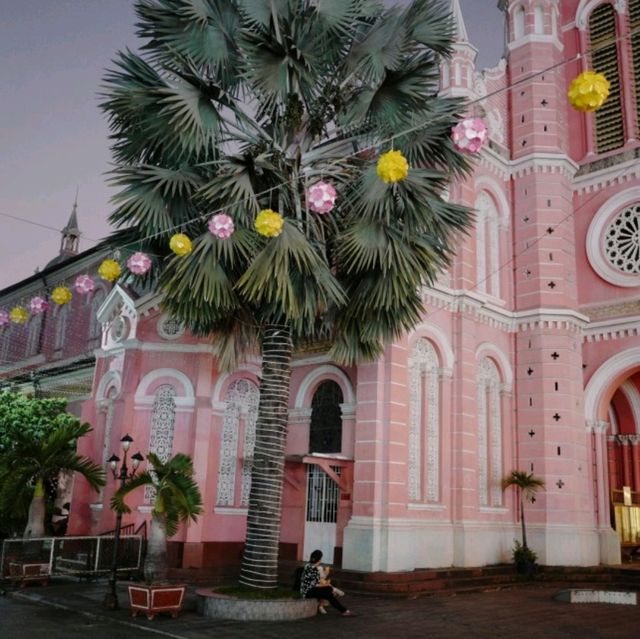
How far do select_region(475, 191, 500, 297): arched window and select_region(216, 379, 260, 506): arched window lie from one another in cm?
724

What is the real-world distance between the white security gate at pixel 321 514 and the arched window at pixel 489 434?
415cm

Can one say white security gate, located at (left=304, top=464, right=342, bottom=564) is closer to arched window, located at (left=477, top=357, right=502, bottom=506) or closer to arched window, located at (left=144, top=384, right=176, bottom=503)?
arched window, located at (left=144, top=384, right=176, bottom=503)

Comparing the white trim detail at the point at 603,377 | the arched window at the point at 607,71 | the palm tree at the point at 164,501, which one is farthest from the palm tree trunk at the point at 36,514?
the arched window at the point at 607,71

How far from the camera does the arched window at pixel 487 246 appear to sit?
68.9ft

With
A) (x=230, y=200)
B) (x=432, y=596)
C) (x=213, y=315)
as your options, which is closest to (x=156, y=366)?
(x=213, y=315)

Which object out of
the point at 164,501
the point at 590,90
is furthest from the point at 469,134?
the point at 164,501

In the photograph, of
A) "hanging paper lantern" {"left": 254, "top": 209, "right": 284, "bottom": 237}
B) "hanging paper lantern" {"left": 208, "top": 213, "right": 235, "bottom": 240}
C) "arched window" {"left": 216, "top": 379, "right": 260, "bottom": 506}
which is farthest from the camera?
"arched window" {"left": 216, "top": 379, "right": 260, "bottom": 506}

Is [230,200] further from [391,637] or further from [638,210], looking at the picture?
[638,210]

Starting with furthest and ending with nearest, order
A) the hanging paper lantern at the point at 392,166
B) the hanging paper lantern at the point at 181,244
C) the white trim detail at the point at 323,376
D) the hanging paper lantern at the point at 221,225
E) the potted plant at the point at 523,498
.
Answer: the potted plant at the point at 523,498, the white trim detail at the point at 323,376, the hanging paper lantern at the point at 181,244, the hanging paper lantern at the point at 221,225, the hanging paper lantern at the point at 392,166

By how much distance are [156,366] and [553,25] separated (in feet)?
54.2

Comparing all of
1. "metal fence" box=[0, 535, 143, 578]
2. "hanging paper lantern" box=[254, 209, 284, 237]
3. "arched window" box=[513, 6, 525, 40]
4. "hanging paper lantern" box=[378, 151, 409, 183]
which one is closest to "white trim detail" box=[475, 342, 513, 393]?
"metal fence" box=[0, 535, 143, 578]

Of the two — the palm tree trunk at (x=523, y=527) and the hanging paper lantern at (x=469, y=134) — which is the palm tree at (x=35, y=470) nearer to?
the palm tree trunk at (x=523, y=527)

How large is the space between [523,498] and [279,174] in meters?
11.7

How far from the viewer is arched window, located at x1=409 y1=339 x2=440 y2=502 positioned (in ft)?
58.5
